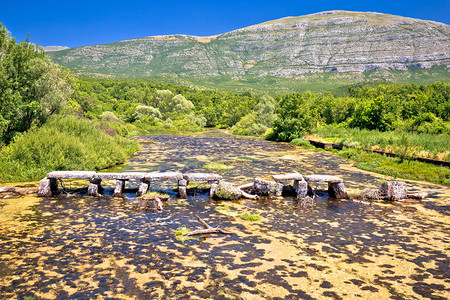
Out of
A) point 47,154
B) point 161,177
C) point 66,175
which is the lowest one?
point 161,177

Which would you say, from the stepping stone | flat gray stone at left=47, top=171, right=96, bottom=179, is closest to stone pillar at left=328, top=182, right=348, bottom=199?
the stepping stone

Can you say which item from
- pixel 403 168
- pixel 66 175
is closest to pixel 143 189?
pixel 66 175

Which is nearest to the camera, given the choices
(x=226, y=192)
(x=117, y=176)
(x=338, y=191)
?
(x=226, y=192)

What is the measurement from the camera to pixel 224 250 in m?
8.37

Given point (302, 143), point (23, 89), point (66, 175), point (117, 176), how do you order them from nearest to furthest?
point (66, 175) → point (117, 176) → point (23, 89) → point (302, 143)

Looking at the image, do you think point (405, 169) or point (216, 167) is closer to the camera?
point (405, 169)

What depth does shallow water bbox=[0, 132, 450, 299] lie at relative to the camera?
643cm

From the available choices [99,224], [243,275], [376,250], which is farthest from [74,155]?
[376,250]

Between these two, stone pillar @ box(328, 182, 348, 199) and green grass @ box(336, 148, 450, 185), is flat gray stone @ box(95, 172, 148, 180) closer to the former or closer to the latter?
stone pillar @ box(328, 182, 348, 199)

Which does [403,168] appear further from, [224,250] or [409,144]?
[224,250]

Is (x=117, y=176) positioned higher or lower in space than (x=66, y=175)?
lower

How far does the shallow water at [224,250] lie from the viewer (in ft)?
21.1

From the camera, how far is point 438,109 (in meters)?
37.4

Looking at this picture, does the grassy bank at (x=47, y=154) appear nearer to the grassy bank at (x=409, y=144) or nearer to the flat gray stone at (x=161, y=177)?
the flat gray stone at (x=161, y=177)
